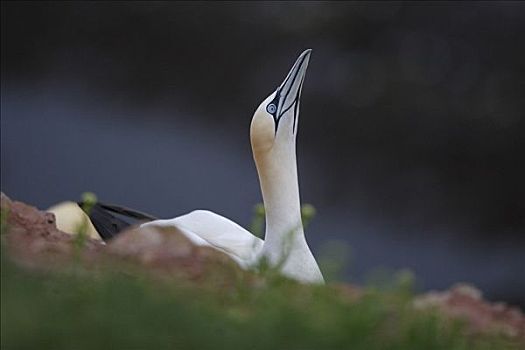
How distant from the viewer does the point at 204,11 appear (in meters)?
11.3

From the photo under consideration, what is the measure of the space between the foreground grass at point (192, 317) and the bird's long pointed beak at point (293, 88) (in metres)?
2.59

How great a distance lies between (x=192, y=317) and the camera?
124 inches

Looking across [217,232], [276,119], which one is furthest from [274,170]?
[217,232]

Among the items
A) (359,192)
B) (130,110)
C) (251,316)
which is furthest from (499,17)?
(251,316)

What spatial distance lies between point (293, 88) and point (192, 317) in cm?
316

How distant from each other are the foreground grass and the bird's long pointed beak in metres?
2.59

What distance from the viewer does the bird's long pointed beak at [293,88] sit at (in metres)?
6.16

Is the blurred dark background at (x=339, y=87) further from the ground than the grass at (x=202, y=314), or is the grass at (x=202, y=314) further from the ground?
the blurred dark background at (x=339, y=87)

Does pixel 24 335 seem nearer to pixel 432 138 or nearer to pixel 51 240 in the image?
pixel 51 240

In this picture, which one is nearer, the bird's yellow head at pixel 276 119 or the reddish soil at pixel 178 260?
the reddish soil at pixel 178 260

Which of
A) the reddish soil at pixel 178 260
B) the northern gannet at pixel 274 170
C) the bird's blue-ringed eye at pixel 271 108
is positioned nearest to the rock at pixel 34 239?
the reddish soil at pixel 178 260

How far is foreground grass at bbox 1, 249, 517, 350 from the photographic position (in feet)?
9.78

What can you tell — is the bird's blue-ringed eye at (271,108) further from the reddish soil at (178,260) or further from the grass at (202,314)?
the grass at (202,314)

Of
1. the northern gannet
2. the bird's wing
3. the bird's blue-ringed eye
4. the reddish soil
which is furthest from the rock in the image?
the bird's blue-ringed eye
